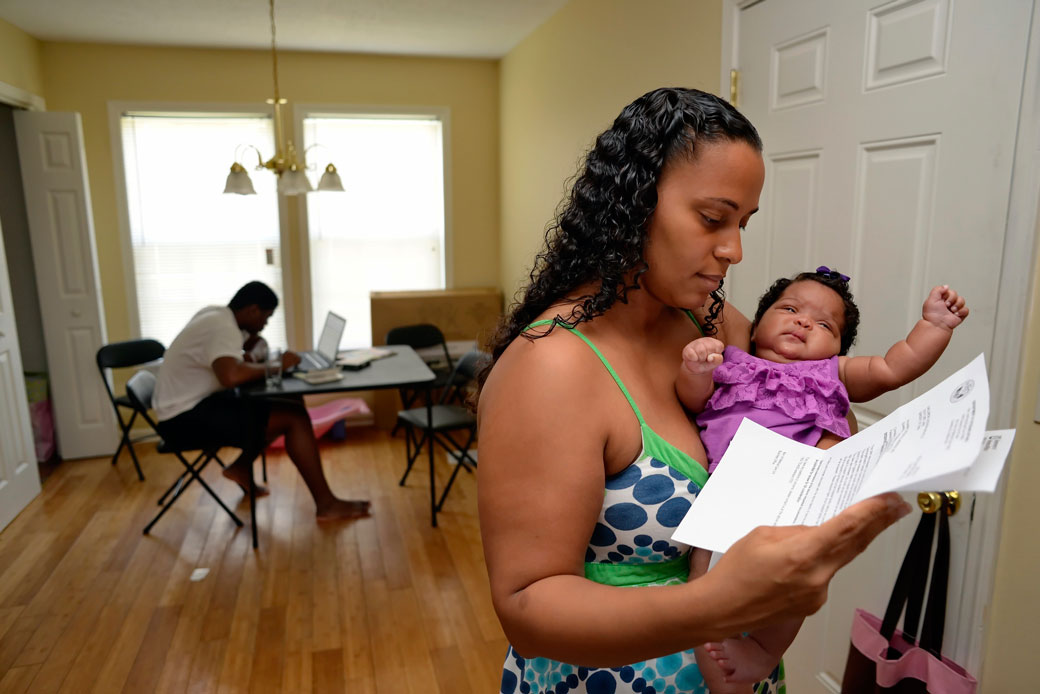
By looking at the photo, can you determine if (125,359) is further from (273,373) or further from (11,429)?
(273,373)

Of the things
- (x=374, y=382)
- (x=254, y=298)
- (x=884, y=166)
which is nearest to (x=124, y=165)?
(x=254, y=298)

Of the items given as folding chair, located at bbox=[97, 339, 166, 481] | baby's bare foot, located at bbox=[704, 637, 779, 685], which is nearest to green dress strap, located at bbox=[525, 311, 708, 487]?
baby's bare foot, located at bbox=[704, 637, 779, 685]

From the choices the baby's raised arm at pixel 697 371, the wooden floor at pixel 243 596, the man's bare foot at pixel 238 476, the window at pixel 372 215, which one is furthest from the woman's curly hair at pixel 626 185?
the window at pixel 372 215

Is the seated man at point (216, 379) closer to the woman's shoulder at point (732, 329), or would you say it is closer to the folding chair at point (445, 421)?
the folding chair at point (445, 421)

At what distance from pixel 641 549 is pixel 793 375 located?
0.45m

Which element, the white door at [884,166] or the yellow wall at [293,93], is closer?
the white door at [884,166]

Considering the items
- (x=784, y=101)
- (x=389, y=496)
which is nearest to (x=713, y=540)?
(x=784, y=101)

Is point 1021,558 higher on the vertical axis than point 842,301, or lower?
lower

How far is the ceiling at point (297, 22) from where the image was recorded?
3982 mm

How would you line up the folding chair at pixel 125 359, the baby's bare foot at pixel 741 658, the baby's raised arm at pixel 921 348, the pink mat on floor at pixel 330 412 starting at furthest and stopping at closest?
the pink mat on floor at pixel 330 412 < the folding chair at pixel 125 359 < the baby's raised arm at pixel 921 348 < the baby's bare foot at pixel 741 658

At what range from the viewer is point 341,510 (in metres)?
3.94

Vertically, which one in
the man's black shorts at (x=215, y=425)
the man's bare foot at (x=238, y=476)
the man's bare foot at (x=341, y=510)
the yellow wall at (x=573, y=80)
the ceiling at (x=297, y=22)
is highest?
the ceiling at (x=297, y=22)

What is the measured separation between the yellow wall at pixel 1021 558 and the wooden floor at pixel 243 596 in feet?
5.20

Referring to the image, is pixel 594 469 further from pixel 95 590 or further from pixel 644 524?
pixel 95 590
